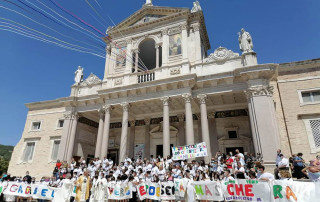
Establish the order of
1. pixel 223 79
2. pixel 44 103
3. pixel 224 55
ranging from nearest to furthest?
pixel 223 79
pixel 224 55
pixel 44 103

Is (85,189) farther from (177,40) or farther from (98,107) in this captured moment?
(177,40)

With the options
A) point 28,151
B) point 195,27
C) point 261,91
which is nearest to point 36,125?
point 28,151

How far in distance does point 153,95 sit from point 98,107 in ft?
21.6

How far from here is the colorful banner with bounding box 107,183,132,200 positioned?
940cm

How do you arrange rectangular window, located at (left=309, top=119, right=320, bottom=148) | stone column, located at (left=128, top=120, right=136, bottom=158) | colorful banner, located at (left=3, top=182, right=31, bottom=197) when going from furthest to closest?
stone column, located at (left=128, top=120, right=136, bottom=158), rectangular window, located at (left=309, top=119, right=320, bottom=148), colorful banner, located at (left=3, top=182, right=31, bottom=197)

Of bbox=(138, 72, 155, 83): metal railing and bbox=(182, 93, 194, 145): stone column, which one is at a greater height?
bbox=(138, 72, 155, 83): metal railing

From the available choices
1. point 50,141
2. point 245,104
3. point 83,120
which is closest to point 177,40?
point 245,104

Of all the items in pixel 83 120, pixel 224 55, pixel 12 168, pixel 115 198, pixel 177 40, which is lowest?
pixel 115 198

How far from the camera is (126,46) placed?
22.5 metres

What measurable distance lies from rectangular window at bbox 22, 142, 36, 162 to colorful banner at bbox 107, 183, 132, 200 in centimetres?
1927

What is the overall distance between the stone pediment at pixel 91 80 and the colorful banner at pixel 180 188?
54.7 feet

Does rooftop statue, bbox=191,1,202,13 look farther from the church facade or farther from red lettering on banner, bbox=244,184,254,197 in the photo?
red lettering on banner, bbox=244,184,254,197

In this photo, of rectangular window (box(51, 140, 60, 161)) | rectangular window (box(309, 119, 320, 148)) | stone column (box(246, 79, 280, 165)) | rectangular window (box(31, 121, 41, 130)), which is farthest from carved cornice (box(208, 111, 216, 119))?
rectangular window (box(31, 121, 41, 130))

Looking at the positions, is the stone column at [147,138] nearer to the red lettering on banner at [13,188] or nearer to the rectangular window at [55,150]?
the rectangular window at [55,150]
